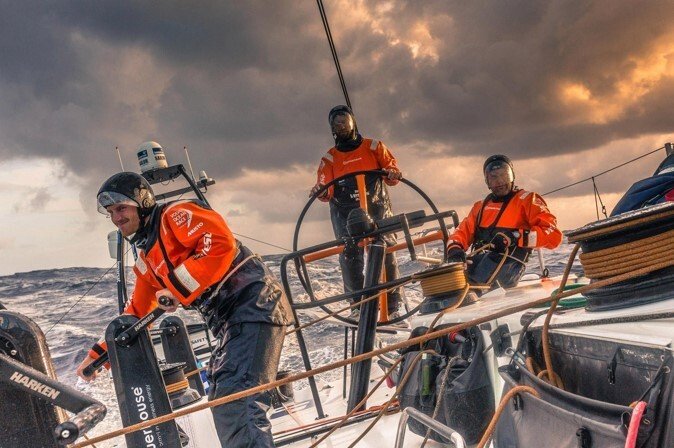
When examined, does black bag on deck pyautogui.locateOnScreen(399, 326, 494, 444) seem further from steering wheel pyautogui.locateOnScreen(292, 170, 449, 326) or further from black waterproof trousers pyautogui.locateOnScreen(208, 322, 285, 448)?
steering wheel pyautogui.locateOnScreen(292, 170, 449, 326)

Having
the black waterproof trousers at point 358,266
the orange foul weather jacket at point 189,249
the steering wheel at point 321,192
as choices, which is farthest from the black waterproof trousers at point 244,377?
the black waterproof trousers at point 358,266

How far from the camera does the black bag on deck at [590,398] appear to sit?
1.34 meters

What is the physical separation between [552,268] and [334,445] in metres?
9.62

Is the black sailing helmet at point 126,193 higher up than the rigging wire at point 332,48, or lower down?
lower down

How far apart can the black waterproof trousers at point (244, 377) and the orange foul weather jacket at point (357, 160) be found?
2.43m

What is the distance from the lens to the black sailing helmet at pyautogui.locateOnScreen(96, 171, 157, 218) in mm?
3057

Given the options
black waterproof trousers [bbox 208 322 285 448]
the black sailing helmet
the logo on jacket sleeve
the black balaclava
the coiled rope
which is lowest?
black waterproof trousers [bbox 208 322 285 448]

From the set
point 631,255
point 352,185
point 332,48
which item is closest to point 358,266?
point 352,185

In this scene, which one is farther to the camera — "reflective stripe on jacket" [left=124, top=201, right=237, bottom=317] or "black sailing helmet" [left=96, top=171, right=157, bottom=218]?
"black sailing helmet" [left=96, top=171, right=157, bottom=218]

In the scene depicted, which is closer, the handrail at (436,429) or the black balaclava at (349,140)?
the handrail at (436,429)

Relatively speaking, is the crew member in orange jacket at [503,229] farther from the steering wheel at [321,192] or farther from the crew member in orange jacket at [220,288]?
the crew member in orange jacket at [220,288]

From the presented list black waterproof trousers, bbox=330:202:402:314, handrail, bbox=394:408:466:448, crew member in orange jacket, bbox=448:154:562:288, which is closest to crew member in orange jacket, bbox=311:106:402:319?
black waterproof trousers, bbox=330:202:402:314

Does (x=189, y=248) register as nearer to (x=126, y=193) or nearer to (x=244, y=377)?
(x=126, y=193)

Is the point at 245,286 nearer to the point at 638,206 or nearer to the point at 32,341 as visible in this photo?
the point at 32,341
